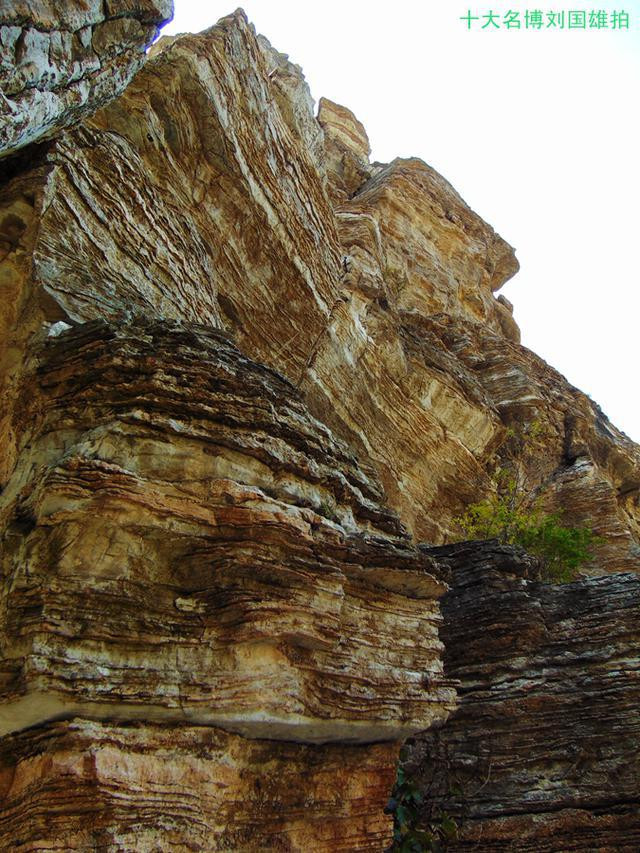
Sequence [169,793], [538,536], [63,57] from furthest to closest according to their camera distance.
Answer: [538,536] → [63,57] → [169,793]

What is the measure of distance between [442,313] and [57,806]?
26.8 m

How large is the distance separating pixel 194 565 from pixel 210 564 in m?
0.18

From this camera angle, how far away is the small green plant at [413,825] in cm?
971

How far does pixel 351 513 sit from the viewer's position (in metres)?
8.80

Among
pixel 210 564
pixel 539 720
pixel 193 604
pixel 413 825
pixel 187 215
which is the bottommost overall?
pixel 413 825

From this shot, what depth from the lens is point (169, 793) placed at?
19.3 feet

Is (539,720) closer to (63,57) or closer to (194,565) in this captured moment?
(194,565)

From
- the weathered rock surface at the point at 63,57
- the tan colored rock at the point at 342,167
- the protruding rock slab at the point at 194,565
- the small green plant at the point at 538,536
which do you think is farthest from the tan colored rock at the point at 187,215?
the tan colored rock at the point at 342,167

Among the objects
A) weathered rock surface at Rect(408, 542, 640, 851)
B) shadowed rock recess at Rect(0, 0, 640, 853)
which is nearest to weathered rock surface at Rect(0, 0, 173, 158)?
shadowed rock recess at Rect(0, 0, 640, 853)

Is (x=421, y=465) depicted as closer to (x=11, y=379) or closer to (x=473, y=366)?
(x=473, y=366)

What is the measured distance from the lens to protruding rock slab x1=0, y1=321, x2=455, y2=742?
6.04m

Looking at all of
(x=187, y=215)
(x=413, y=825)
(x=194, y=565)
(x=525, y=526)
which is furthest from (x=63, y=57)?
(x=525, y=526)

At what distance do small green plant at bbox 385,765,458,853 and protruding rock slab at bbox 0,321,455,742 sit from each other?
299 cm

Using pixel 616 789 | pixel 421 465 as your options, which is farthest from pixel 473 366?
pixel 616 789
